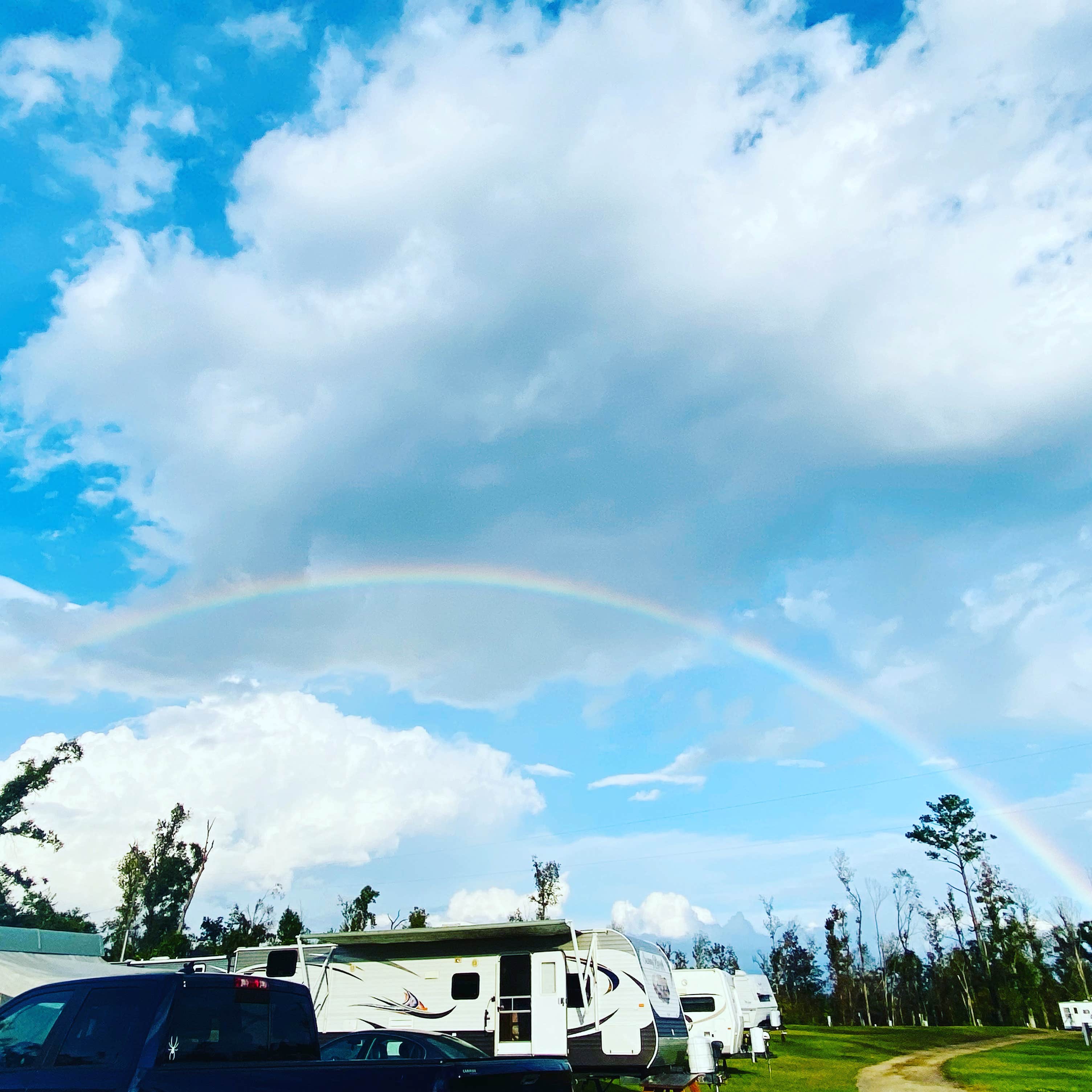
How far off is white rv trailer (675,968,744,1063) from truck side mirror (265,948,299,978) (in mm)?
11553

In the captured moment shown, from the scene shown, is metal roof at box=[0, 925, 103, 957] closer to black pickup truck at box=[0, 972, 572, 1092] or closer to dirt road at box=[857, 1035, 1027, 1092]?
black pickup truck at box=[0, 972, 572, 1092]

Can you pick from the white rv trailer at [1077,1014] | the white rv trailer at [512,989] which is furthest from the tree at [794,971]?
the white rv trailer at [512,989]

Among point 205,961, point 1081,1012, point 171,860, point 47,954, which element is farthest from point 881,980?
point 47,954

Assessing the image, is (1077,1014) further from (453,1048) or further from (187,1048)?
(187,1048)

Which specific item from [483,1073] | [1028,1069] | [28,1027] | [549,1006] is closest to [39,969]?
[549,1006]

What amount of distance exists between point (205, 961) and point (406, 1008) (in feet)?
34.5

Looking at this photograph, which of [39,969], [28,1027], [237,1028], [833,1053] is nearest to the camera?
[237,1028]

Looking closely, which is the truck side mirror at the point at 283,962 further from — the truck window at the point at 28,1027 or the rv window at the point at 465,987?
the truck window at the point at 28,1027

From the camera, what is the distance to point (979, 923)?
68.8 m

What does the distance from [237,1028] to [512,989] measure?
1272cm

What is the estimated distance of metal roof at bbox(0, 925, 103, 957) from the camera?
19547mm

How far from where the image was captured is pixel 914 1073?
26.4 metres

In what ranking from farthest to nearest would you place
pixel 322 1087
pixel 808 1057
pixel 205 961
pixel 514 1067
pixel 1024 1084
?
1. pixel 808 1057
2. pixel 205 961
3. pixel 1024 1084
4. pixel 514 1067
5. pixel 322 1087

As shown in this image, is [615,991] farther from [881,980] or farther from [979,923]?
[881,980]
